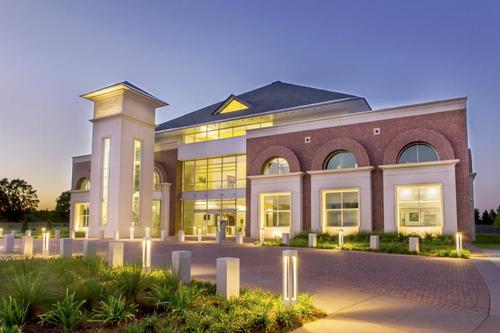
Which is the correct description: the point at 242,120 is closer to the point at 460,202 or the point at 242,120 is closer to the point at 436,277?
the point at 460,202

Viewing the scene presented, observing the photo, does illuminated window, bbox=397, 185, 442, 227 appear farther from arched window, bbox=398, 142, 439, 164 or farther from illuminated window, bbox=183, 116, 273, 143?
illuminated window, bbox=183, 116, 273, 143

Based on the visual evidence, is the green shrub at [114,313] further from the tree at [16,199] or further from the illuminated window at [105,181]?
the tree at [16,199]

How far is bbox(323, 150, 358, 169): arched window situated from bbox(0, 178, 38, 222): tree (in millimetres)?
77665

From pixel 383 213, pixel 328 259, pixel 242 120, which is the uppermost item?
pixel 242 120

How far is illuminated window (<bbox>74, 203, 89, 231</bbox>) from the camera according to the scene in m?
42.5

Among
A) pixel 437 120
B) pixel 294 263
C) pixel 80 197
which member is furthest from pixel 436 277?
pixel 80 197

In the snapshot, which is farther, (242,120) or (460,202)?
(242,120)

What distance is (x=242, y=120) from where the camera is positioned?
37.1 meters

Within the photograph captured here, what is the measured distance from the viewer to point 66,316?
19.0ft

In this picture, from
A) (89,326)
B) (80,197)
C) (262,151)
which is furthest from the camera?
(80,197)

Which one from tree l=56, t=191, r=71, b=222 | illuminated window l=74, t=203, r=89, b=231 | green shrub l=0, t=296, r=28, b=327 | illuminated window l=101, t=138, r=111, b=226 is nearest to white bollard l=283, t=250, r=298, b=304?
green shrub l=0, t=296, r=28, b=327

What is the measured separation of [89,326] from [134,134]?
92.9 ft

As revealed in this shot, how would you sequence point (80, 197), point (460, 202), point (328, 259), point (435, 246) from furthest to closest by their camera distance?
point (80, 197)
point (460, 202)
point (435, 246)
point (328, 259)

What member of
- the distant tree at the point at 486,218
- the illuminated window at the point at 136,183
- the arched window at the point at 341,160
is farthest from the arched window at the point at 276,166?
the distant tree at the point at 486,218
